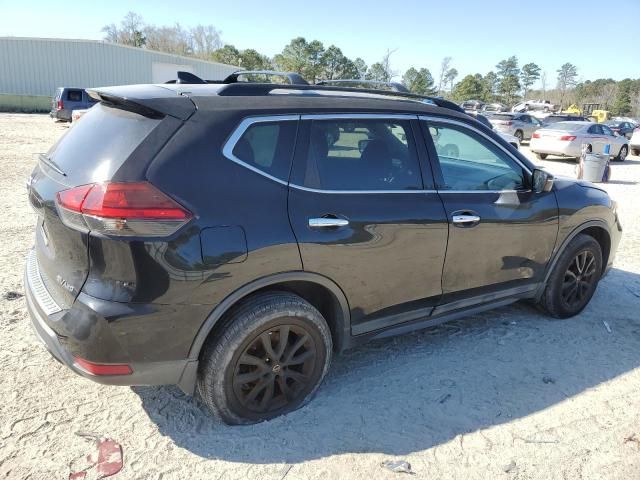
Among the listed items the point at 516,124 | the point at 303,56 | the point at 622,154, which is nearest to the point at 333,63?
the point at 303,56

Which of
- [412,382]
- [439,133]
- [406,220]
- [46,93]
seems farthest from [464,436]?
[46,93]

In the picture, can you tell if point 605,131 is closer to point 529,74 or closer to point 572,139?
point 572,139

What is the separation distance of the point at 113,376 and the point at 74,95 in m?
24.6

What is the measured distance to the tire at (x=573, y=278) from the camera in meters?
4.22

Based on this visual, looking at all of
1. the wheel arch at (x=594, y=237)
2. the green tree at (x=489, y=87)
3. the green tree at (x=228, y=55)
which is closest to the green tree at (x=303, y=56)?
the green tree at (x=228, y=55)

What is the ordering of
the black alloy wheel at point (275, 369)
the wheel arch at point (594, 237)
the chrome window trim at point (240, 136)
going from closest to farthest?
1. the chrome window trim at point (240, 136)
2. the black alloy wheel at point (275, 369)
3. the wheel arch at point (594, 237)

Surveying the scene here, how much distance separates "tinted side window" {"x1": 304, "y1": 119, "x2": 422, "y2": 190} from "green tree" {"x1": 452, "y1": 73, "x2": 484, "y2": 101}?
267 ft

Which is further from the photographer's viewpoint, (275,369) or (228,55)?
(228,55)

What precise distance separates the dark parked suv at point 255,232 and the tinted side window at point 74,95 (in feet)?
76.6

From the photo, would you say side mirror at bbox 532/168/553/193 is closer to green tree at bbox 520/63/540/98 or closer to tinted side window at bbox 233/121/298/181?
tinted side window at bbox 233/121/298/181

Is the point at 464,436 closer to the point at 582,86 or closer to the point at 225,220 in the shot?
the point at 225,220

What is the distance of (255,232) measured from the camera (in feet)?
8.25

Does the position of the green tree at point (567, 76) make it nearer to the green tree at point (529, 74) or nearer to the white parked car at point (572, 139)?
the green tree at point (529, 74)

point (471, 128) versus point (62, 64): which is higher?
point (62, 64)
